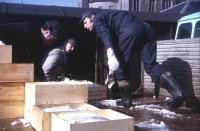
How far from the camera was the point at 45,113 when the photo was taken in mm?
3256

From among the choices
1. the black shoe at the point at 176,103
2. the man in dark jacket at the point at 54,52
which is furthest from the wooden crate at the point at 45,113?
the man in dark jacket at the point at 54,52

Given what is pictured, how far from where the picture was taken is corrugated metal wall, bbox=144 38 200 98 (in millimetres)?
5629

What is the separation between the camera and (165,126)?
367 centimetres

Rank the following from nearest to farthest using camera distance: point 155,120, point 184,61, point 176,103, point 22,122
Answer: point 22,122
point 155,120
point 176,103
point 184,61

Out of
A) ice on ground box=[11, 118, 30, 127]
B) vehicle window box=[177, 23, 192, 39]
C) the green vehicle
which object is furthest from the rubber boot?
vehicle window box=[177, 23, 192, 39]

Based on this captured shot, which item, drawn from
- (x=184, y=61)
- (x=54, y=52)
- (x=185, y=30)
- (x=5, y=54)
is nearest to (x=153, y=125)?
(x=5, y=54)

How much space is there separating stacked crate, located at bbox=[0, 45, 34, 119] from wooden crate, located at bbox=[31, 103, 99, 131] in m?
0.47

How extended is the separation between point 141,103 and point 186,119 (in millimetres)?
1294

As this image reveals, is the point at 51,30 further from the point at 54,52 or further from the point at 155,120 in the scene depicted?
the point at 155,120

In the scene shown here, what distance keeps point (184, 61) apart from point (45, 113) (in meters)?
3.33

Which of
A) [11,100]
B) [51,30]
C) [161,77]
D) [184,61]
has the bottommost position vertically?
[11,100]

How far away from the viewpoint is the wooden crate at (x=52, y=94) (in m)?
3.71

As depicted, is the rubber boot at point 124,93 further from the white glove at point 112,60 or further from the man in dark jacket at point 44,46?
the man in dark jacket at point 44,46

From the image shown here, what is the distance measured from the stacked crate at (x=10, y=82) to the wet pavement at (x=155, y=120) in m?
0.13
